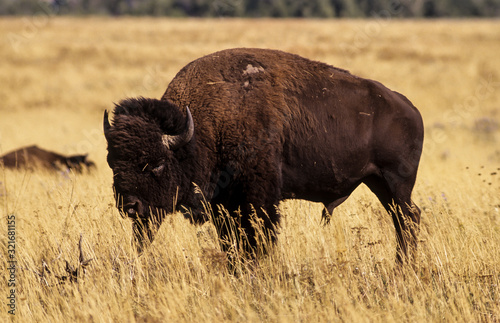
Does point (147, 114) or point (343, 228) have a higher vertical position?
point (147, 114)

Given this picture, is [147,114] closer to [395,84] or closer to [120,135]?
[120,135]

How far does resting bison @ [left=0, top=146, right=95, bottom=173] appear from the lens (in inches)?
376

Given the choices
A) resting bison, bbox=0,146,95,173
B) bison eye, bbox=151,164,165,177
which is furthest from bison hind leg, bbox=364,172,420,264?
resting bison, bbox=0,146,95,173

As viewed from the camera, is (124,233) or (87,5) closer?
(124,233)

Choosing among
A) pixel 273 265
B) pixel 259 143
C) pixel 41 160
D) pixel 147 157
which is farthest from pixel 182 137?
pixel 41 160

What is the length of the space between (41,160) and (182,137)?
5705 mm

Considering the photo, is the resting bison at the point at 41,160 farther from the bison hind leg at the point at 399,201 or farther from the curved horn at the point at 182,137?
the bison hind leg at the point at 399,201

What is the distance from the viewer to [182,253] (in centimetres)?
492

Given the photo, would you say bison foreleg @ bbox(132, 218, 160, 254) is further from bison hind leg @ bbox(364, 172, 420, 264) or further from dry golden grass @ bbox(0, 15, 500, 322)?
bison hind leg @ bbox(364, 172, 420, 264)

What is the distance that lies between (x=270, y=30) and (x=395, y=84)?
1963 centimetres

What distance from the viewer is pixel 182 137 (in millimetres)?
5145

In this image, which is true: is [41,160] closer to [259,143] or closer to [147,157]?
[147,157]

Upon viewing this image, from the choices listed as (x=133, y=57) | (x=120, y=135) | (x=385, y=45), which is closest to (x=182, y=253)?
(x=120, y=135)

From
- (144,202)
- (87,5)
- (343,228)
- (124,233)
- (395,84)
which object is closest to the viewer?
(144,202)
